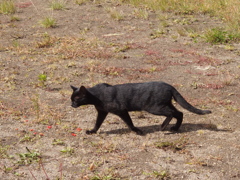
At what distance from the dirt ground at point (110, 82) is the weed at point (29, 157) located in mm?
15

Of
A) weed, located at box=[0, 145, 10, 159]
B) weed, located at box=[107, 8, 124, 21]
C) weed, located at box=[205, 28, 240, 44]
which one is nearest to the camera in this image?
weed, located at box=[0, 145, 10, 159]

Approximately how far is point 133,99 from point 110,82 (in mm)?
2993

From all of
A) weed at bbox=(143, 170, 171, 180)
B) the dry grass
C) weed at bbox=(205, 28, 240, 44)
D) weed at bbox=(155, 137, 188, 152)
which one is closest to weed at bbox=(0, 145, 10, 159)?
weed at bbox=(143, 170, 171, 180)

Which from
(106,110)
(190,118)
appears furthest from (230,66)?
(106,110)

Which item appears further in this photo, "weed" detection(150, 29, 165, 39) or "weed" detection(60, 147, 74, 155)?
"weed" detection(150, 29, 165, 39)

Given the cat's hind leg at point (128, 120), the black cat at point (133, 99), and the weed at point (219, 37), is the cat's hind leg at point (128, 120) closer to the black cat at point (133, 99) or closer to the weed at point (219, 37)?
the black cat at point (133, 99)

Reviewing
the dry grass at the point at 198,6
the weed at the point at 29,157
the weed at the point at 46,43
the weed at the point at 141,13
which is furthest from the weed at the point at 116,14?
the weed at the point at 29,157

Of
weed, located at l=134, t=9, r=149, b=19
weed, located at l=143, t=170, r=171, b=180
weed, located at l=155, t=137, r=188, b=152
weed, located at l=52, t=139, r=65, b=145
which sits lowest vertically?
weed, located at l=52, t=139, r=65, b=145

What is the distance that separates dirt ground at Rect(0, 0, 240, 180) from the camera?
589 centimetres

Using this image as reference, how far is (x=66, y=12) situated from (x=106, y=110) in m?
10.2

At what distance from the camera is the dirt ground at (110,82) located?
232 inches

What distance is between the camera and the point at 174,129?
23.5 feet

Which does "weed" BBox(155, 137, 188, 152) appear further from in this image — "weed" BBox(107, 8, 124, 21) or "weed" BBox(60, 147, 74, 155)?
"weed" BBox(107, 8, 124, 21)

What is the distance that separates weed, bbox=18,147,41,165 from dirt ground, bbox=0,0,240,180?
0.02 metres
